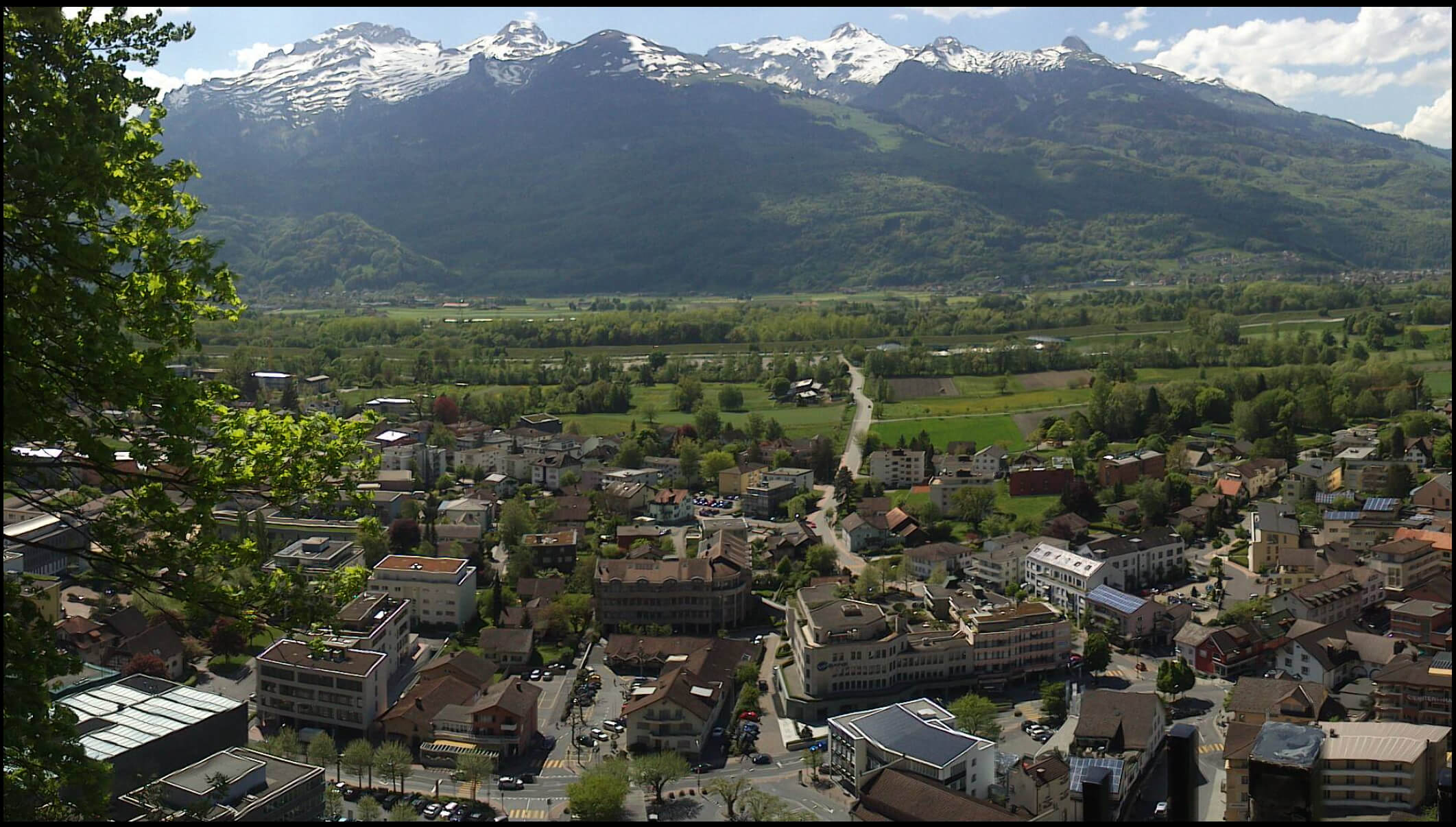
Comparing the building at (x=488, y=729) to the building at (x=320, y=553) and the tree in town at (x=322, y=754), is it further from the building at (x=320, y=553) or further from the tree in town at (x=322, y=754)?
the building at (x=320, y=553)

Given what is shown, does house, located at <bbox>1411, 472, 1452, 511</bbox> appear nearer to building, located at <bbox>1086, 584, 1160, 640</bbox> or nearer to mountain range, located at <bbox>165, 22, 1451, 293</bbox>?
building, located at <bbox>1086, 584, 1160, 640</bbox>

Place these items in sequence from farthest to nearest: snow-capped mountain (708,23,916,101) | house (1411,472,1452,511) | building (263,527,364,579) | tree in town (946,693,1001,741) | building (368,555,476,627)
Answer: snow-capped mountain (708,23,916,101), house (1411,472,1452,511), building (263,527,364,579), building (368,555,476,627), tree in town (946,693,1001,741)

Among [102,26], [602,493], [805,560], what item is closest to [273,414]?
[102,26]

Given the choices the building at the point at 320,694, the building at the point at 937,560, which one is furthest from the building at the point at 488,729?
the building at the point at 937,560

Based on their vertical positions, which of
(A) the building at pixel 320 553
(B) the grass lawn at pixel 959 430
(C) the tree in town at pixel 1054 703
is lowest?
(C) the tree in town at pixel 1054 703

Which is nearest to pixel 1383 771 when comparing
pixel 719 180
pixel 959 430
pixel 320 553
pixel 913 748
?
pixel 913 748

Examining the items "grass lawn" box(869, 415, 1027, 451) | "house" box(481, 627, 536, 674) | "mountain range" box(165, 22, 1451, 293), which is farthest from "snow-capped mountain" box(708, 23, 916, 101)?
"house" box(481, 627, 536, 674)

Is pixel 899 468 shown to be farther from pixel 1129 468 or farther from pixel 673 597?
pixel 673 597
